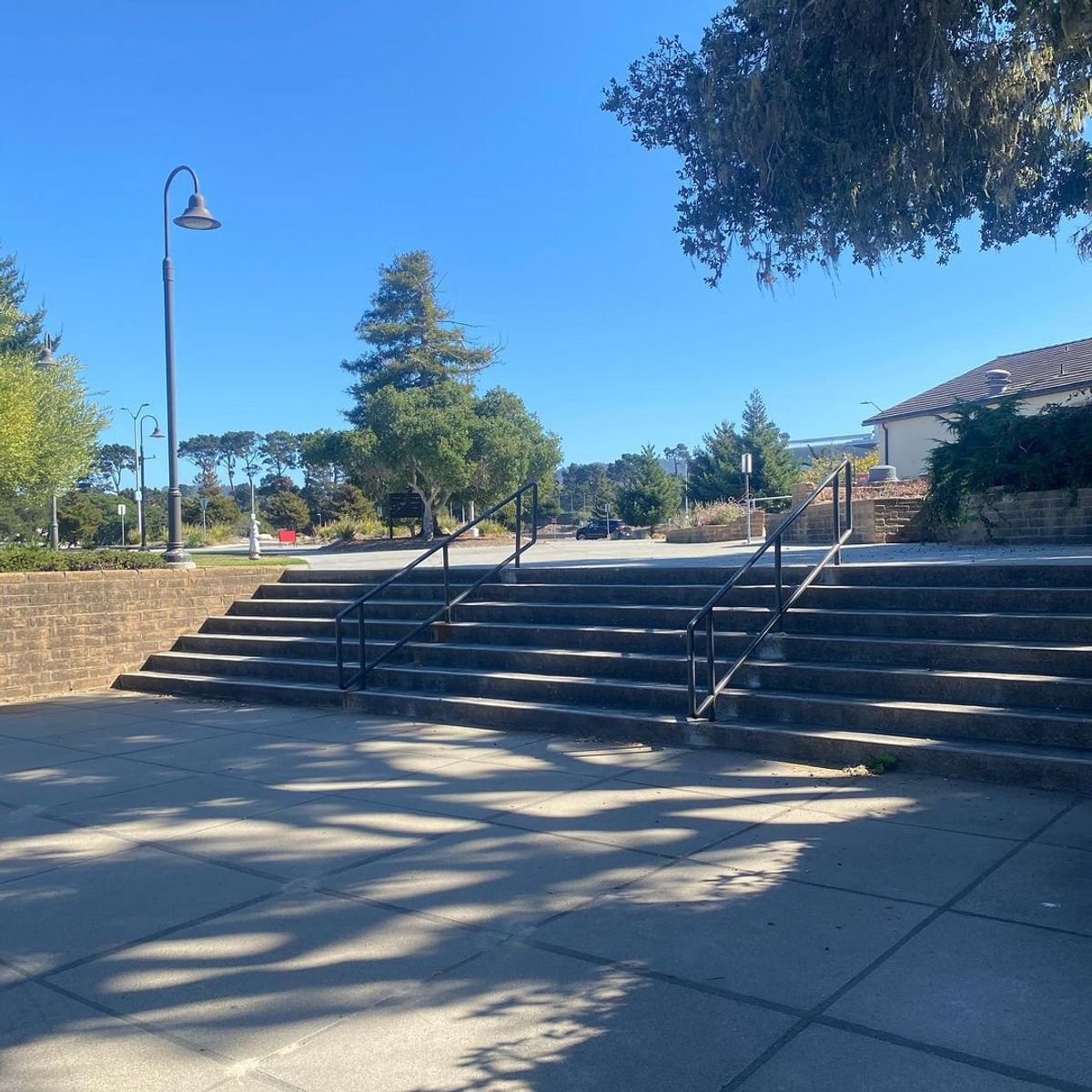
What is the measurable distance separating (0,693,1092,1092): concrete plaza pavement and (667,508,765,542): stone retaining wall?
18044 millimetres

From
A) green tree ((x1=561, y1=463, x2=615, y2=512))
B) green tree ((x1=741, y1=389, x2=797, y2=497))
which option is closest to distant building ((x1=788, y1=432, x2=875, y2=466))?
green tree ((x1=741, y1=389, x2=797, y2=497))

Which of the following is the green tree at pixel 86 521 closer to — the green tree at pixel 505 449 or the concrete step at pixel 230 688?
the green tree at pixel 505 449

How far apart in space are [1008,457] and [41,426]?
65.4 feet

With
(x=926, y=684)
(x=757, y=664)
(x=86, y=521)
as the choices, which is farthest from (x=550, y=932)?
(x=86, y=521)

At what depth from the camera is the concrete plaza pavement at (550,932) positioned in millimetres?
3107

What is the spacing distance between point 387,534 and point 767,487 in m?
16.5

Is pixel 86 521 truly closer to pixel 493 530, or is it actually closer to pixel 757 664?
pixel 493 530

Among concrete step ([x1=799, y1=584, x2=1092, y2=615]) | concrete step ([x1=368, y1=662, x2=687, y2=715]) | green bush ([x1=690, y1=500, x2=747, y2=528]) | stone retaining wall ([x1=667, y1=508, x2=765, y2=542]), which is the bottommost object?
concrete step ([x1=368, y1=662, x2=687, y2=715])

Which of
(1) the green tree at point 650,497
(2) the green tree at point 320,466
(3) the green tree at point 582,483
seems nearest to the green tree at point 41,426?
(2) the green tree at point 320,466

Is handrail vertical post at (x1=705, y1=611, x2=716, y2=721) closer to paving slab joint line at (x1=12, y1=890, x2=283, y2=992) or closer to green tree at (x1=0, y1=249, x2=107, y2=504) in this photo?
paving slab joint line at (x1=12, y1=890, x2=283, y2=992)

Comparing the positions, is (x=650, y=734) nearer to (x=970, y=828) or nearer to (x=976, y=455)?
(x=970, y=828)

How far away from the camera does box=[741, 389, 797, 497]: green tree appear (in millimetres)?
42125

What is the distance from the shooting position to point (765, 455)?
141 feet

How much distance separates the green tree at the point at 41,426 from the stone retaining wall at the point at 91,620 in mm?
8792
